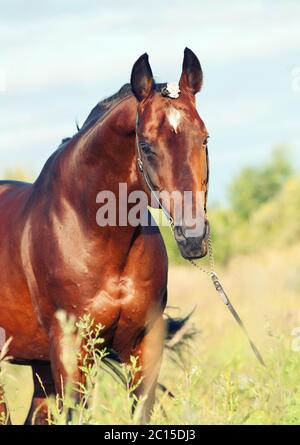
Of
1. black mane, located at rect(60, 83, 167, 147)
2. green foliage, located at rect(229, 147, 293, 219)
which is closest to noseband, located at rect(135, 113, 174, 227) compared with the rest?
black mane, located at rect(60, 83, 167, 147)

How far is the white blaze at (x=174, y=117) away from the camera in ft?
19.9

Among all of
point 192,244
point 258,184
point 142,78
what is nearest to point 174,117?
point 142,78

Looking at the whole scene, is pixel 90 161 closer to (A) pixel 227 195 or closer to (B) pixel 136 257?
(B) pixel 136 257

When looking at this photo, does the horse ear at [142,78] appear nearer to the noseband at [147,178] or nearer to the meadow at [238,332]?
the noseband at [147,178]

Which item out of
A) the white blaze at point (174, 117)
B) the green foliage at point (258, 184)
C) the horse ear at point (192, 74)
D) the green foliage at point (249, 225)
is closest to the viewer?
the white blaze at point (174, 117)

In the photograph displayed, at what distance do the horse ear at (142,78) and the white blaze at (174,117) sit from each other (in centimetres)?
26

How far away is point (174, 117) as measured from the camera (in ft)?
20.0

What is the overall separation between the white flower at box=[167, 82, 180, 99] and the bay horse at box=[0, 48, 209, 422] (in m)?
0.01

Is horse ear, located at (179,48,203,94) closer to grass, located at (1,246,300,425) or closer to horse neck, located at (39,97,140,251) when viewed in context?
horse neck, located at (39,97,140,251)

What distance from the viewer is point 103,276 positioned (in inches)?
263

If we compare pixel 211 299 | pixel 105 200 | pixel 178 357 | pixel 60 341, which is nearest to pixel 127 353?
pixel 60 341

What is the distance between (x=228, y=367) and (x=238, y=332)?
5678 mm

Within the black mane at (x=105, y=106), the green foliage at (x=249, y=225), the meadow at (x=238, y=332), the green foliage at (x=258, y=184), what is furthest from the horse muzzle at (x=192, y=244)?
the green foliage at (x=258, y=184)
